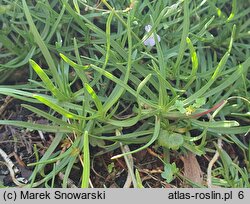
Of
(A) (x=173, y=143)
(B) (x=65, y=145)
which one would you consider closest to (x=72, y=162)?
(B) (x=65, y=145)

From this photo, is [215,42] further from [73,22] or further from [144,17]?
[73,22]

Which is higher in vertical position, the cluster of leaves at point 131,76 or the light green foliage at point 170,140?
the cluster of leaves at point 131,76

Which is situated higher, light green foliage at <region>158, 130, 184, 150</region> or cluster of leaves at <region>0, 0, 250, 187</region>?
cluster of leaves at <region>0, 0, 250, 187</region>

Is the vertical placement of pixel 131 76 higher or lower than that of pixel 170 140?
higher

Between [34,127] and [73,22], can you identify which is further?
[73,22]
